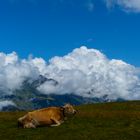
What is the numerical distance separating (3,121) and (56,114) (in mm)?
8034

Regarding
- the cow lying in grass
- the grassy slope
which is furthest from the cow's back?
the grassy slope

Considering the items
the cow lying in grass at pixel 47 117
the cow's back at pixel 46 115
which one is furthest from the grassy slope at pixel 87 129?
the cow's back at pixel 46 115

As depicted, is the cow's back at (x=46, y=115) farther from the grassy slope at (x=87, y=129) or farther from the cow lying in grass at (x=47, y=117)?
the grassy slope at (x=87, y=129)

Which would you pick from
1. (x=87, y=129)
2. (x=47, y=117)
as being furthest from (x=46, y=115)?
(x=87, y=129)

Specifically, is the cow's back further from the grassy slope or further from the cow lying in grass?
the grassy slope

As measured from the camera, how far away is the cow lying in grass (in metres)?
37.9

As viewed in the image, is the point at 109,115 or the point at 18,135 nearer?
the point at 18,135

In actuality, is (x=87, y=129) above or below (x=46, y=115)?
below

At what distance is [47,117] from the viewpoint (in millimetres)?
38031

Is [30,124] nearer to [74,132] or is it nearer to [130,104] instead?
[74,132]

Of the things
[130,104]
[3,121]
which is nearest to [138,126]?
[3,121]

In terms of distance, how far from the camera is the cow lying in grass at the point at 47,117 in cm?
3794

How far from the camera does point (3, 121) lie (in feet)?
143

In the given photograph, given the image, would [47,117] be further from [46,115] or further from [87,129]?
[87,129]
